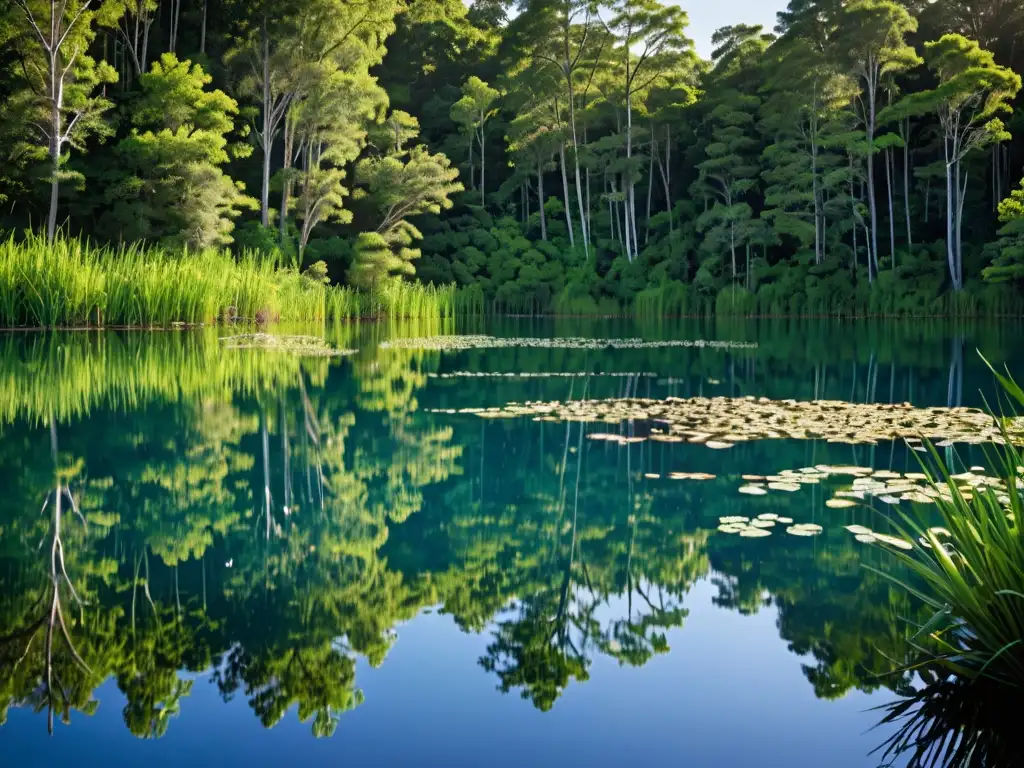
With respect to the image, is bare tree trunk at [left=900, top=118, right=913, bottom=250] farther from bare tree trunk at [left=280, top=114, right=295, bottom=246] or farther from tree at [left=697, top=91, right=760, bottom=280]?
bare tree trunk at [left=280, top=114, right=295, bottom=246]

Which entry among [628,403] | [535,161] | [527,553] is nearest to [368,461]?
[527,553]

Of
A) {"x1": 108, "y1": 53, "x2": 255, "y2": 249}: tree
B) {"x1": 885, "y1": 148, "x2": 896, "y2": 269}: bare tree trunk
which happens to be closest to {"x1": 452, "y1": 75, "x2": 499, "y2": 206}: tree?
{"x1": 108, "y1": 53, "x2": 255, "y2": 249}: tree

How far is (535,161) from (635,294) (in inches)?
234

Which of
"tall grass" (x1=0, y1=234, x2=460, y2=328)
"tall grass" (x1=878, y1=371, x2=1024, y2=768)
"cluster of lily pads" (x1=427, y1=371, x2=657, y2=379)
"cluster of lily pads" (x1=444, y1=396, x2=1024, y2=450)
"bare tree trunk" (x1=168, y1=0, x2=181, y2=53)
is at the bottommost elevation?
"tall grass" (x1=878, y1=371, x2=1024, y2=768)

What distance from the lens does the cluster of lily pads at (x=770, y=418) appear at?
4828 millimetres

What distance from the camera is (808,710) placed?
189 cm

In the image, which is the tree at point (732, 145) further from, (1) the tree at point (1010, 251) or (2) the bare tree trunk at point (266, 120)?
(2) the bare tree trunk at point (266, 120)

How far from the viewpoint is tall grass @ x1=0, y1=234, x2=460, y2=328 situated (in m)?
11.5

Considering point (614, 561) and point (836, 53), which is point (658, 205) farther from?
point (614, 561)

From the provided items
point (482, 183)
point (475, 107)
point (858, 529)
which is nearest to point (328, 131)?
point (475, 107)

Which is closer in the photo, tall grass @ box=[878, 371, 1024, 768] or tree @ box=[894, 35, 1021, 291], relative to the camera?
tall grass @ box=[878, 371, 1024, 768]

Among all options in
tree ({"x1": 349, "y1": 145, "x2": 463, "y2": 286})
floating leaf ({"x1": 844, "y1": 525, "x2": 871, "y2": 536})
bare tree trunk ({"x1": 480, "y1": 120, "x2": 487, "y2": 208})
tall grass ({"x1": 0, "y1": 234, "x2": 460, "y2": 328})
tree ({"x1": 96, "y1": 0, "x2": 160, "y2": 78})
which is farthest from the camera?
bare tree trunk ({"x1": 480, "y1": 120, "x2": 487, "y2": 208})

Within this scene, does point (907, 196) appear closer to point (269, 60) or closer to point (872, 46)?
point (872, 46)

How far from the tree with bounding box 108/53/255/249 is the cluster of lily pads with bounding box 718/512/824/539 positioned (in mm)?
14353
